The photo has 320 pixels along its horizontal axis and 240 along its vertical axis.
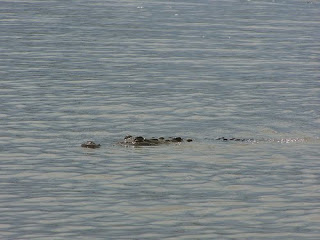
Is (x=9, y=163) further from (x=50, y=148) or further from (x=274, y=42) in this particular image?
(x=274, y=42)

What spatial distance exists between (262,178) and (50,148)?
4180 millimetres

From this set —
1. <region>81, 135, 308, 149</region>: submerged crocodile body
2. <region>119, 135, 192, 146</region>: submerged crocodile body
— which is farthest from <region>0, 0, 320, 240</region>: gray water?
<region>119, 135, 192, 146</region>: submerged crocodile body

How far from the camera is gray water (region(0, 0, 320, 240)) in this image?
50.6ft

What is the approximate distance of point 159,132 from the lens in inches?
861

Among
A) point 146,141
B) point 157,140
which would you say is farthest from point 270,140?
point 146,141

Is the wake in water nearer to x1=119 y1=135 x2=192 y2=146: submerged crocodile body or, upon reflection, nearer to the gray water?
the gray water

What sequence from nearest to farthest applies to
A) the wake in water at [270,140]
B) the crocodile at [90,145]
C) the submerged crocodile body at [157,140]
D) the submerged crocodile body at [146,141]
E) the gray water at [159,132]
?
the gray water at [159,132], the crocodile at [90,145], the submerged crocodile body at [157,140], the submerged crocodile body at [146,141], the wake in water at [270,140]

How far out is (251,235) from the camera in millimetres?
14555

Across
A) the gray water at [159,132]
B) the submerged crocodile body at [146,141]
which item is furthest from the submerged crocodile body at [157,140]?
the gray water at [159,132]

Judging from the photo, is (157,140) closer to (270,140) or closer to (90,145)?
(90,145)

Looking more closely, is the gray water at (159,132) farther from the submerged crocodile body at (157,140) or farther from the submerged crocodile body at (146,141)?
the submerged crocodile body at (146,141)

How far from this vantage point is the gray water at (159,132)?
15422 mm

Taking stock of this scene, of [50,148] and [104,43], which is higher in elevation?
[50,148]

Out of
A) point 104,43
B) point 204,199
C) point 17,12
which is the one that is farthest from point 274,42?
point 204,199
